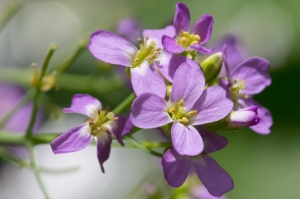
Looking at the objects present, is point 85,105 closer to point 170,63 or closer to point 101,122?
point 101,122

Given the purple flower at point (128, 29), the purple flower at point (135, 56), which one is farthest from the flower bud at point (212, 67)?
the purple flower at point (128, 29)

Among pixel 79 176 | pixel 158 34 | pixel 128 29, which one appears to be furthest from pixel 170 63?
pixel 79 176

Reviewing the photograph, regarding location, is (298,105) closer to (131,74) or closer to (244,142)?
(244,142)

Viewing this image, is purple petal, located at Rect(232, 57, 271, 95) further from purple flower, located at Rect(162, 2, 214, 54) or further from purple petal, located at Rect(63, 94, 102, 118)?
purple petal, located at Rect(63, 94, 102, 118)

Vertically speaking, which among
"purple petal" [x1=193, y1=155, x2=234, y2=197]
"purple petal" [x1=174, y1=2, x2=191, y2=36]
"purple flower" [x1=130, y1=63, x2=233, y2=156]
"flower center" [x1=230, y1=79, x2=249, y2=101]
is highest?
"purple petal" [x1=174, y1=2, x2=191, y2=36]

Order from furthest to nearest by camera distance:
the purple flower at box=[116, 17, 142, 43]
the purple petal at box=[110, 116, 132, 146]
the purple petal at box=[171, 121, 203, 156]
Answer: the purple flower at box=[116, 17, 142, 43], the purple petal at box=[110, 116, 132, 146], the purple petal at box=[171, 121, 203, 156]

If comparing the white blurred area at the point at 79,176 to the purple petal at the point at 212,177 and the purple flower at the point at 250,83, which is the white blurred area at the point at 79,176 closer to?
the purple flower at the point at 250,83

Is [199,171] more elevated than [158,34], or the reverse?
[158,34]

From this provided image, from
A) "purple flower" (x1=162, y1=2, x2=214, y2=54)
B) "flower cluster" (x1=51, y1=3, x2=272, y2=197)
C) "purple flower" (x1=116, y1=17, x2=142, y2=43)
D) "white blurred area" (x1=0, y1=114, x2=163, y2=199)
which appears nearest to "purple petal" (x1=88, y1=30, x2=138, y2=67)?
"flower cluster" (x1=51, y1=3, x2=272, y2=197)
